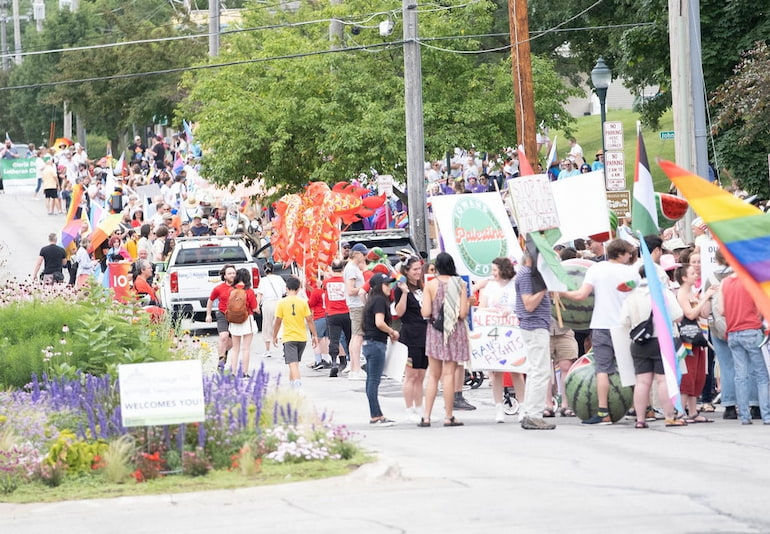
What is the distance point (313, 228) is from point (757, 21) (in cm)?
1142

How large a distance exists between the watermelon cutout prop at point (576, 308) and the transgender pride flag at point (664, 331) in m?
1.35

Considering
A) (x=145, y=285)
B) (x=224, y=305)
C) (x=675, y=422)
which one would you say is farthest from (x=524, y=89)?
(x=675, y=422)

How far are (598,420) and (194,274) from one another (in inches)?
578

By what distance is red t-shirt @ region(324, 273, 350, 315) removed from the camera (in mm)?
21438

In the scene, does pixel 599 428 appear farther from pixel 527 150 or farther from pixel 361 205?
pixel 361 205

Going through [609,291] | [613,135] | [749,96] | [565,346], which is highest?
[749,96]

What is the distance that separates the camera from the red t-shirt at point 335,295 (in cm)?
2144

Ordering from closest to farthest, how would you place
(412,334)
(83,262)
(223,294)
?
(412,334) < (223,294) < (83,262)

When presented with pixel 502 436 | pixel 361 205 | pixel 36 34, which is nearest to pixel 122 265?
pixel 361 205

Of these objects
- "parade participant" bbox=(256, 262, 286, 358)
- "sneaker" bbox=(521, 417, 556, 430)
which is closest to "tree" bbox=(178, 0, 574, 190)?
"parade participant" bbox=(256, 262, 286, 358)

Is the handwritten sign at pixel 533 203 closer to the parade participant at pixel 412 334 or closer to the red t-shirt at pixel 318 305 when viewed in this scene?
the parade participant at pixel 412 334

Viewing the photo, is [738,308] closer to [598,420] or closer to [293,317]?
[598,420]

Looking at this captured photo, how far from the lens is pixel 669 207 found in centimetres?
1889

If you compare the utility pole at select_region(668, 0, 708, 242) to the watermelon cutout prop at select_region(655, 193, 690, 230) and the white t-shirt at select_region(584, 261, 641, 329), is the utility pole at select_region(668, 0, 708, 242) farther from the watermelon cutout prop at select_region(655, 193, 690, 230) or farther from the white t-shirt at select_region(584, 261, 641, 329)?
the white t-shirt at select_region(584, 261, 641, 329)
